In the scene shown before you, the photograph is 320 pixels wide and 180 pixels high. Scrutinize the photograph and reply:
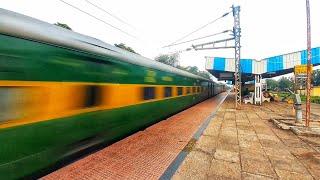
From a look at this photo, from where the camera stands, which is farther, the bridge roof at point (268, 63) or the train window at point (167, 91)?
the bridge roof at point (268, 63)

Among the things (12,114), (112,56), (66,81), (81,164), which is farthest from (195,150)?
(12,114)

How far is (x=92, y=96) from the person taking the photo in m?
5.73

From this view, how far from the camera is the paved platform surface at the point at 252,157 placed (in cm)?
540

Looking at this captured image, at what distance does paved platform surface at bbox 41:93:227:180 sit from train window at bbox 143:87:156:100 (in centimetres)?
147

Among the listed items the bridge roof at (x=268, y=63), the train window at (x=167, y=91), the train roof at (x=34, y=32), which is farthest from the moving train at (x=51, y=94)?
the bridge roof at (x=268, y=63)

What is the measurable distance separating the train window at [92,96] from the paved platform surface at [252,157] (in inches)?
105

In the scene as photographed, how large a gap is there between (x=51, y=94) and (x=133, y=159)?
287 cm

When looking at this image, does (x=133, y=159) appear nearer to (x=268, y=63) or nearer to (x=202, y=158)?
(x=202, y=158)

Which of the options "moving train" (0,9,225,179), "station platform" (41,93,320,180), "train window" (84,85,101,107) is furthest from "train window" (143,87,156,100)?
"train window" (84,85,101,107)

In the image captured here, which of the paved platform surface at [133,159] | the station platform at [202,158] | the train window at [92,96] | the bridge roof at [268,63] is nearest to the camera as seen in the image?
the paved platform surface at [133,159]

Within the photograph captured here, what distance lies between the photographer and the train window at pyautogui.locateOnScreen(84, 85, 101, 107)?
5.54m

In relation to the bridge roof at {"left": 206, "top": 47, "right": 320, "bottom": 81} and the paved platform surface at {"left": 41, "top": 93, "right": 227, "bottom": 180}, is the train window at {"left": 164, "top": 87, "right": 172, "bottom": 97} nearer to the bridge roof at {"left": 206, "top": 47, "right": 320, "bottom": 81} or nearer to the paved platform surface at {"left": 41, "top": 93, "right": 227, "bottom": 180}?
the paved platform surface at {"left": 41, "top": 93, "right": 227, "bottom": 180}

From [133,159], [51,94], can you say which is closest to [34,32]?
[51,94]

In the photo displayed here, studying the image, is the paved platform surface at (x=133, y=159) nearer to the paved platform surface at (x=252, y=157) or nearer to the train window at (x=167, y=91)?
the paved platform surface at (x=252, y=157)
